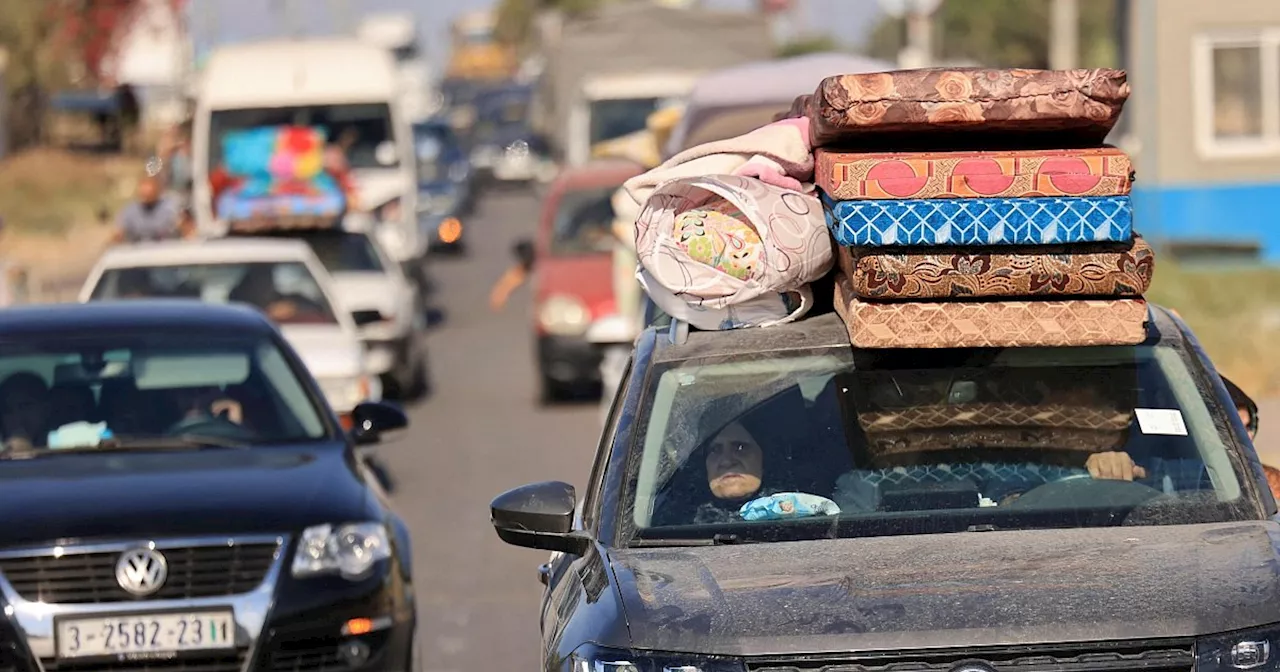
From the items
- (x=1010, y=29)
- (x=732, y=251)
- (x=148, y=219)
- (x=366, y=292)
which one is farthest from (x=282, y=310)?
(x=1010, y=29)

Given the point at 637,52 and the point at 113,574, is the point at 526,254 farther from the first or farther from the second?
the point at 637,52

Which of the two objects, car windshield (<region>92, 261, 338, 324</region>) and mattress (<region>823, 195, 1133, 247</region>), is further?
car windshield (<region>92, 261, 338, 324</region>)

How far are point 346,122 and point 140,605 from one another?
2170cm

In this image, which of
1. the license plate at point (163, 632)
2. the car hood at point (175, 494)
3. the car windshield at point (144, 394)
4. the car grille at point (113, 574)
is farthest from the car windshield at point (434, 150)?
the license plate at point (163, 632)

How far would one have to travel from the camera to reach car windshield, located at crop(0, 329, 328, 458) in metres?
8.25

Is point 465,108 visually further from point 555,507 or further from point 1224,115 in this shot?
point 555,507

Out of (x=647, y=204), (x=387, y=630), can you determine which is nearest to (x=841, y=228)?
(x=647, y=204)

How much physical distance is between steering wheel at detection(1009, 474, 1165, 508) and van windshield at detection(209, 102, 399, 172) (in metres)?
23.0

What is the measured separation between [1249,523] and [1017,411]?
0.71 meters

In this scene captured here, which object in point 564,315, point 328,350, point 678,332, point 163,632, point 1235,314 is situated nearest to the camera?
point 678,332

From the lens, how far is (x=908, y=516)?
17.9 ft

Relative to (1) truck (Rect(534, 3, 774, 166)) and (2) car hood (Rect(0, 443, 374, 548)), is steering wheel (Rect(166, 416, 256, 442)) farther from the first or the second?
(1) truck (Rect(534, 3, 774, 166))

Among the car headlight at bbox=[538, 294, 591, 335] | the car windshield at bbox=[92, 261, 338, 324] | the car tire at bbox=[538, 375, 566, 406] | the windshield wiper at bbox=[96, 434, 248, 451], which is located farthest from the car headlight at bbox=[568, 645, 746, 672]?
the car tire at bbox=[538, 375, 566, 406]

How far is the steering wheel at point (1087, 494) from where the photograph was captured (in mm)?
5555
